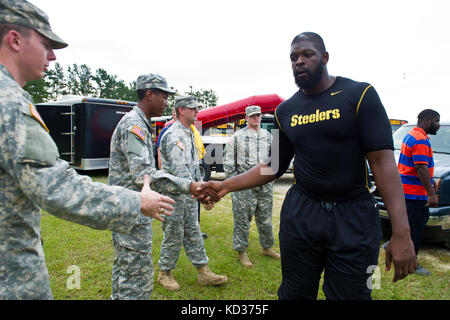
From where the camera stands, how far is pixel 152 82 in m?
2.82

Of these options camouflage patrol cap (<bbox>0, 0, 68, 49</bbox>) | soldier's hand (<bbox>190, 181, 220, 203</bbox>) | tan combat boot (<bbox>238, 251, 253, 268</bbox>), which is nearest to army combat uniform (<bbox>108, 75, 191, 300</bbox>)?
soldier's hand (<bbox>190, 181, 220, 203</bbox>)

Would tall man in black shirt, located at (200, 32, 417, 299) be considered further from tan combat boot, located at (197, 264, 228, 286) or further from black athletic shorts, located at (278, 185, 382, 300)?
tan combat boot, located at (197, 264, 228, 286)

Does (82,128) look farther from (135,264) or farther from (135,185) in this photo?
(135,264)

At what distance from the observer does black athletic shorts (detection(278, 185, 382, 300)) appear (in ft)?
5.80

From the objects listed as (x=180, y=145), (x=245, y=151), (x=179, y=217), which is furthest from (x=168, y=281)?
(x=245, y=151)

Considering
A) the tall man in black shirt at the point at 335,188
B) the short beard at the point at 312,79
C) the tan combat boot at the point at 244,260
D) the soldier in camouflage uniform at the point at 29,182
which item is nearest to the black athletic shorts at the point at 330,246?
the tall man in black shirt at the point at 335,188

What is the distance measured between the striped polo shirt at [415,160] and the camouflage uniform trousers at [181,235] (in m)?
2.82

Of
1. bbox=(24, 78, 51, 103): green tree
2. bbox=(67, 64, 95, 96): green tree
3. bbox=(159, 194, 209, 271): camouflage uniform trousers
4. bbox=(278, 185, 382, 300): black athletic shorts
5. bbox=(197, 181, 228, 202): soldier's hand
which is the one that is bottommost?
bbox=(159, 194, 209, 271): camouflage uniform trousers

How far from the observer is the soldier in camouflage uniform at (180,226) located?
3.48 metres

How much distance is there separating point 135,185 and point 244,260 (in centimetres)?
226

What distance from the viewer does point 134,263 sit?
2432 mm

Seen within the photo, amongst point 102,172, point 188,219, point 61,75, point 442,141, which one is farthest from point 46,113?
point 61,75

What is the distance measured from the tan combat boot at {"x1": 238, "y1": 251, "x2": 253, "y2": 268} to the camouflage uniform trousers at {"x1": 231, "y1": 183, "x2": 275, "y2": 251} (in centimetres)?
9
